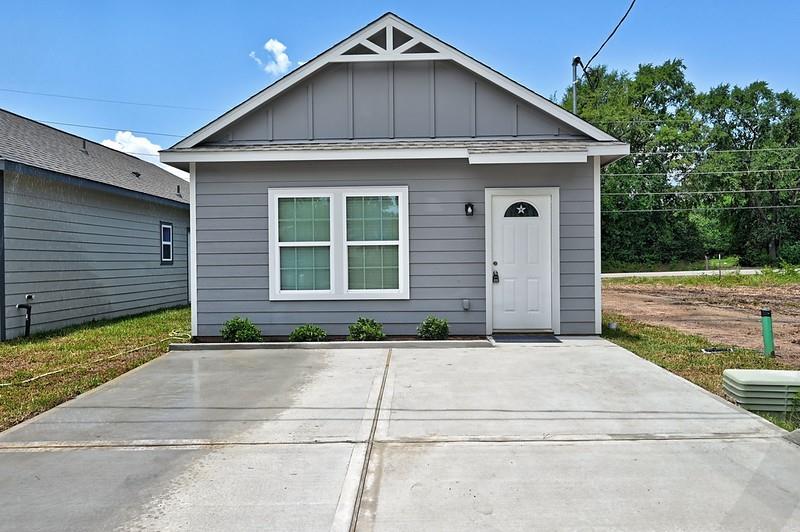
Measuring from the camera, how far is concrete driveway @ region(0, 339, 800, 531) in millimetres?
2816

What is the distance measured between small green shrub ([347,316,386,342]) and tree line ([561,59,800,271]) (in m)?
30.8

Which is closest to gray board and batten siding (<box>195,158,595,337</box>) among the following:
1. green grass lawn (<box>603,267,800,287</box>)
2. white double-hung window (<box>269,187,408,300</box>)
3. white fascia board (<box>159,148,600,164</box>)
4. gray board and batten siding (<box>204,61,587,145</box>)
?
white double-hung window (<box>269,187,408,300</box>)

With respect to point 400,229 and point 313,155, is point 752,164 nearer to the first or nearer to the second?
point 400,229

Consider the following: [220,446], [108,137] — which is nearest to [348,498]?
[220,446]

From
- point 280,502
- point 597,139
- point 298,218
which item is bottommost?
point 280,502

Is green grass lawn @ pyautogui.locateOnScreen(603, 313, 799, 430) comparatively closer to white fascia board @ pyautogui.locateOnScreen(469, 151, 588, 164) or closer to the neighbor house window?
white fascia board @ pyautogui.locateOnScreen(469, 151, 588, 164)

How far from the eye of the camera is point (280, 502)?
2.97m

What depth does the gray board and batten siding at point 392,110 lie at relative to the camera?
332 inches

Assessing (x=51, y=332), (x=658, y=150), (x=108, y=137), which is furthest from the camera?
(x=658, y=150)

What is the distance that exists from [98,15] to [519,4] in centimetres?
1129

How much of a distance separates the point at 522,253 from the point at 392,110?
294 cm

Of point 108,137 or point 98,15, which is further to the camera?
point 108,137

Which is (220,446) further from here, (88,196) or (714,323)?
(714,323)

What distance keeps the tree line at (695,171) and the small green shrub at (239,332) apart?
31.6 meters
